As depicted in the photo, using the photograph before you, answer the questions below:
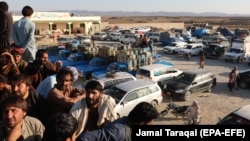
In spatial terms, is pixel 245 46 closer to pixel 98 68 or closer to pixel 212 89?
pixel 212 89

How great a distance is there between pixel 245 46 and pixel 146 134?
90.9ft

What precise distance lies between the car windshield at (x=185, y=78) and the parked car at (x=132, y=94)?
2.93m

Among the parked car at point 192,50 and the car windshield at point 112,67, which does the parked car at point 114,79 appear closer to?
the car windshield at point 112,67

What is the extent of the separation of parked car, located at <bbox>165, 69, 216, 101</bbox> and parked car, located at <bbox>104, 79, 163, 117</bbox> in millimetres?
1973

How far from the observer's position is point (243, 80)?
19047mm

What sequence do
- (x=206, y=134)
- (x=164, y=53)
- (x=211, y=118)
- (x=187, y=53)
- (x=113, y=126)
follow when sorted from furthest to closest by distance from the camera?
1. (x=164, y=53)
2. (x=187, y=53)
3. (x=211, y=118)
4. (x=206, y=134)
5. (x=113, y=126)

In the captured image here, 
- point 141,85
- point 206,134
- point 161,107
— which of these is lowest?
point 161,107

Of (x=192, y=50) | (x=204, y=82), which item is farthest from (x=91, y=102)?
(x=192, y=50)

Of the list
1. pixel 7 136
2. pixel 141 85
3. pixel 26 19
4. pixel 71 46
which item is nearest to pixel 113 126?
pixel 7 136

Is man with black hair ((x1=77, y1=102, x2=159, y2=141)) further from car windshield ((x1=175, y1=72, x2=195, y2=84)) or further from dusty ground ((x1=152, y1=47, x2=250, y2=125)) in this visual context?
car windshield ((x1=175, y1=72, x2=195, y2=84))

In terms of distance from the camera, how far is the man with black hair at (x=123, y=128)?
140 inches

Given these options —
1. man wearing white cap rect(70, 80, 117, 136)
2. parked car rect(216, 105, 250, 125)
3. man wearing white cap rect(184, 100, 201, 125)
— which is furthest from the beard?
man wearing white cap rect(184, 100, 201, 125)

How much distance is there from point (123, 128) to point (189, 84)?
44.7 ft

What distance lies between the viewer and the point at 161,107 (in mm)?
15594
